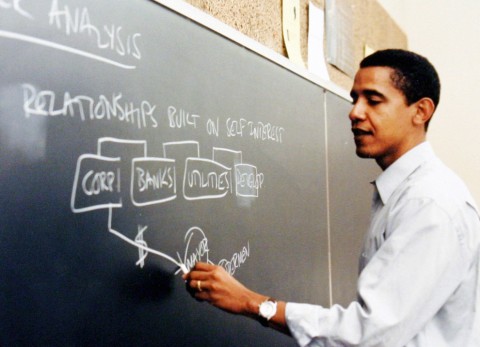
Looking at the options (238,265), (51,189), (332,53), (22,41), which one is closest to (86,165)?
(51,189)

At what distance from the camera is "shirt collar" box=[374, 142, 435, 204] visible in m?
0.99

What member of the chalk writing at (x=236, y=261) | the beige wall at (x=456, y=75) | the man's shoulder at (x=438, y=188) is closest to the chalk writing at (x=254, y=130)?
the chalk writing at (x=236, y=261)

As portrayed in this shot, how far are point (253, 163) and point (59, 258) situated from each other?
0.54 meters

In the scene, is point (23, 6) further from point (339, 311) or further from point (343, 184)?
point (343, 184)

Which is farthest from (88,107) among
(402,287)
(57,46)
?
(402,287)

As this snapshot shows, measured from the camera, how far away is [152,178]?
79cm

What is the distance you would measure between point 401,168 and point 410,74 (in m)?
0.19

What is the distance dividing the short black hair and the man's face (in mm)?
11

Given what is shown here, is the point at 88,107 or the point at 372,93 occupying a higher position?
the point at 372,93

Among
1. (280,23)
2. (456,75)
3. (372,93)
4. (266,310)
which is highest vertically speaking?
(456,75)

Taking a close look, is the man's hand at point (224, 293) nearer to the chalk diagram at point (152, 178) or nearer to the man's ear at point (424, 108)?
the chalk diagram at point (152, 178)

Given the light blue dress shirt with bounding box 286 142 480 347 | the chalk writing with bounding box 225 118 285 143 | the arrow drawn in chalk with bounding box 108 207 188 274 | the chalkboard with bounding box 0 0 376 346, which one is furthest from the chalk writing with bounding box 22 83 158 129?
the light blue dress shirt with bounding box 286 142 480 347

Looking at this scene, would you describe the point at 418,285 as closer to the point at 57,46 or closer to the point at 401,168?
the point at 401,168

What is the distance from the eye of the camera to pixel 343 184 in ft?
5.49
